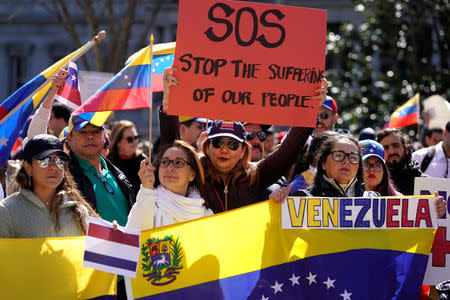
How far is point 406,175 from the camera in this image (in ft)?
23.5

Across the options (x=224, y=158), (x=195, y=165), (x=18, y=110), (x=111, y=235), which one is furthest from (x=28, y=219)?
(x=18, y=110)

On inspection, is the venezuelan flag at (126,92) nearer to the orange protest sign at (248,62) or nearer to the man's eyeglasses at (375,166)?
the orange protest sign at (248,62)

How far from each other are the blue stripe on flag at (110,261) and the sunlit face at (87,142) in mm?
1390

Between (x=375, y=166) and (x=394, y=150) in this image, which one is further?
(x=394, y=150)

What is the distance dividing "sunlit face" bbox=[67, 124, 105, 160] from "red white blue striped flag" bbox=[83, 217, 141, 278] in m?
1.32

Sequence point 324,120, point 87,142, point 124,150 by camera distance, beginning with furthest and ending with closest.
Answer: point 124,150, point 324,120, point 87,142

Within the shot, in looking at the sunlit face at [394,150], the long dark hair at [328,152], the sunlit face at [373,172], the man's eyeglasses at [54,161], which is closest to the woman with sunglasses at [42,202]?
the man's eyeglasses at [54,161]

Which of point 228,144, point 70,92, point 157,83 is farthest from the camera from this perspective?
point 157,83

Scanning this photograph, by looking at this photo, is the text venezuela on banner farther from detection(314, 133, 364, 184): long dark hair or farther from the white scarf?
detection(314, 133, 364, 184): long dark hair

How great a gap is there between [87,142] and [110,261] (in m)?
1.49

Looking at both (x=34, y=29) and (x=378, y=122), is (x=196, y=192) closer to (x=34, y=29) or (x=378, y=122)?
(x=378, y=122)

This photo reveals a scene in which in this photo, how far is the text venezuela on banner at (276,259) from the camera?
4742 mm

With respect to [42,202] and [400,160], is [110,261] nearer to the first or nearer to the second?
[42,202]

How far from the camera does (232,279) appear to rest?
4.84 metres
